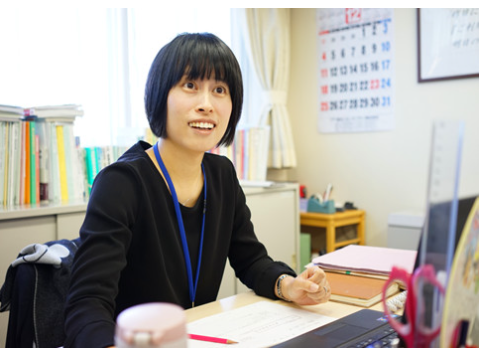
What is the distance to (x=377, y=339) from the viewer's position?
83 centimetres

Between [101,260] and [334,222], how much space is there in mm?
2252

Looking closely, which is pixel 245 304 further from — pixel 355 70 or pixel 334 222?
pixel 355 70

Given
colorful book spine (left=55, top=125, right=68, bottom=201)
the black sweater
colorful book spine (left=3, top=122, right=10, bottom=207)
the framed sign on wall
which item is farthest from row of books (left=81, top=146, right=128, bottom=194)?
the framed sign on wall

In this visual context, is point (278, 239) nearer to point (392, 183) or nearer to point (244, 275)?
point (392, 183)

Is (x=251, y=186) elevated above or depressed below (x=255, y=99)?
below

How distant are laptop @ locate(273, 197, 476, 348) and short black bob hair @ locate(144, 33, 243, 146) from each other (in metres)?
0.59

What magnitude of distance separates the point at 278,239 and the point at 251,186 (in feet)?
1.19

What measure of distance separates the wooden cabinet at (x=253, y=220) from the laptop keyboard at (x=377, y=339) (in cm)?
129

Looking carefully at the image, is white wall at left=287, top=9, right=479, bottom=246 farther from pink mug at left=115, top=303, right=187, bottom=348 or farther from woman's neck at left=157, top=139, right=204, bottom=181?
pink mug at left=115, top=303, right=187, bottom=348

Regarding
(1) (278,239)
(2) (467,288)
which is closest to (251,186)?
(1) (278,239)

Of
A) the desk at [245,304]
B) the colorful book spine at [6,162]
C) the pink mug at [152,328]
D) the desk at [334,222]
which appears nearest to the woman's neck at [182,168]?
the desk at [245,304]

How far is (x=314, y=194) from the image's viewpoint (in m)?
3.41

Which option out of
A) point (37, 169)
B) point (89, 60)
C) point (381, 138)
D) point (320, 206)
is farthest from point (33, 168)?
point (381, 138)

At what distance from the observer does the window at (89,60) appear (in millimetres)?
2354
